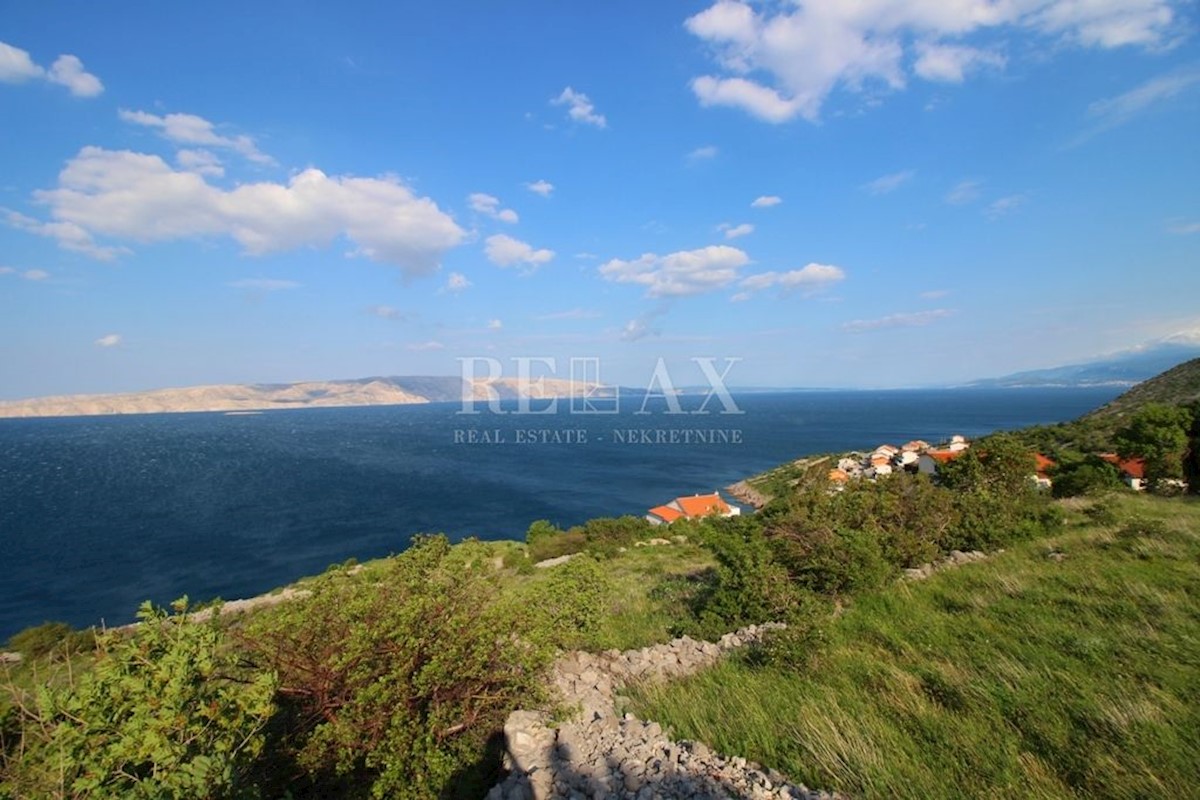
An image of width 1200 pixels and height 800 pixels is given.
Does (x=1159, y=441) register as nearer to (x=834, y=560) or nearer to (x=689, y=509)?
(x=834, y=560)

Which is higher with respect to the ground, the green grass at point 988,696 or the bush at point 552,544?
the green grass at point 988,696

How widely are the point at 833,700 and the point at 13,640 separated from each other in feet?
125

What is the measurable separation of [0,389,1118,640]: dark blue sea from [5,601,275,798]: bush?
118ft

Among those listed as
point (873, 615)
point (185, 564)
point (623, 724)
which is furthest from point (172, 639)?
point (185, 564)

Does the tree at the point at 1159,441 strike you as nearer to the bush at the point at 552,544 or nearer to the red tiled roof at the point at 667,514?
the bush at the point at 552,544

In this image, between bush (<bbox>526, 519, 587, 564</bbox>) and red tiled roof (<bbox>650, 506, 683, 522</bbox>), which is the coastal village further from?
bush (<bbox>526, 519, 587, 564</bbox>)

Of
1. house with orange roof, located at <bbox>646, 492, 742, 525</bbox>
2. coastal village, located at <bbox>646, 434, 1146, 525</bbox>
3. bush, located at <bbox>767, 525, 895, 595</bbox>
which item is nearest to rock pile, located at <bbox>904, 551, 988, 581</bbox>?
bush, located at <bbox>767, 525, 895, 595</bbox>

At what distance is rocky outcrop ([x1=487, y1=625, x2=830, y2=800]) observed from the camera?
430 centimetres

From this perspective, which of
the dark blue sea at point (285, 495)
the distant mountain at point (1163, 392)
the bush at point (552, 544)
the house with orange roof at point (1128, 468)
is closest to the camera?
the house with orange roof at point (1128, 468)

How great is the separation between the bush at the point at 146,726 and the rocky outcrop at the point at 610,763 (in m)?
2.33

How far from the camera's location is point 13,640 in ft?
81.1

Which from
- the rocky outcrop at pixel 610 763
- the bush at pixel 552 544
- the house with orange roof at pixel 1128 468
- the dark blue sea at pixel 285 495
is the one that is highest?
the rocky outcrop at pixel 610 763

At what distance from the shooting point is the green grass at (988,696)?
4348 millimetres

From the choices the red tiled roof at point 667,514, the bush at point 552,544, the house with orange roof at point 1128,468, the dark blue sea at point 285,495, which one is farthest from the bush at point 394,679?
the red tiled roof at point 667,514
